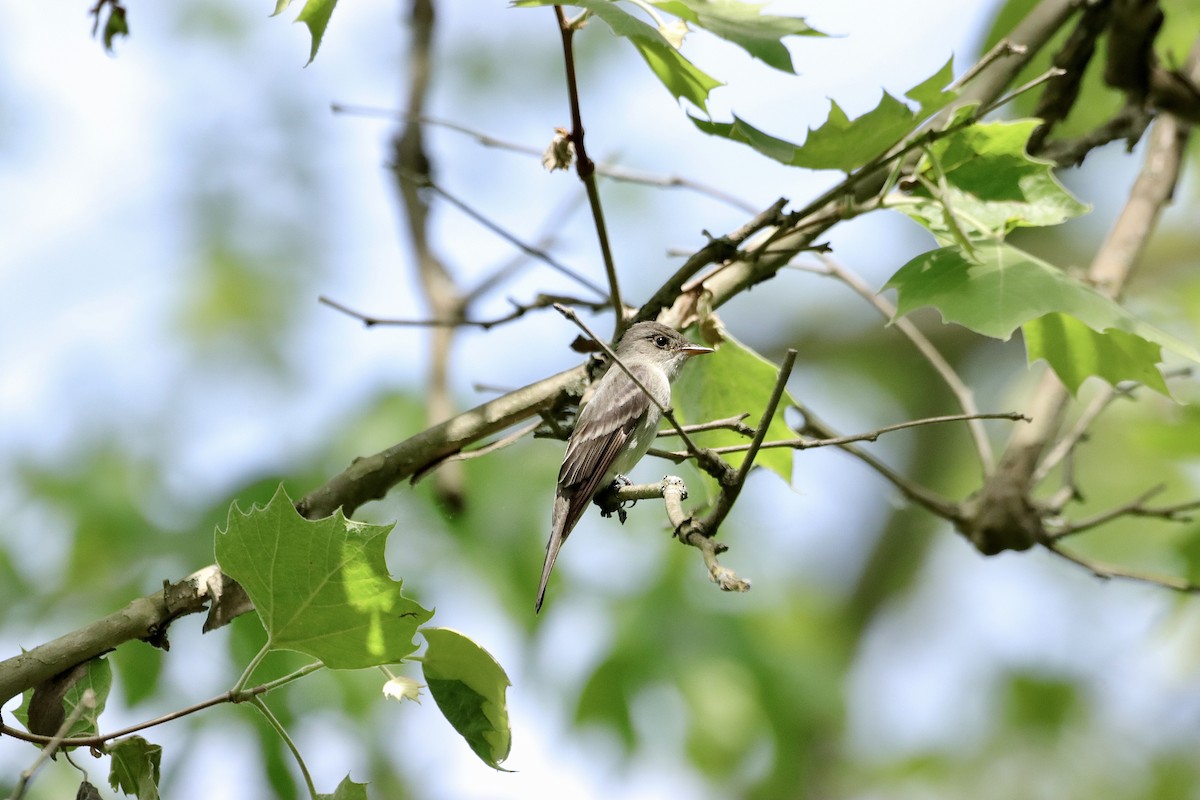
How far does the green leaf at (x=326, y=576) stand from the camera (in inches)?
85.7

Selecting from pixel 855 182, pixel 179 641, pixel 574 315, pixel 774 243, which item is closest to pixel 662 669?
pixel 179 641

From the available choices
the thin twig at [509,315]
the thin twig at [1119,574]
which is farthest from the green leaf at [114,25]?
the thin twig at [1119,574]

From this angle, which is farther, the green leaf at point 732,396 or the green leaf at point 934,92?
the green leaf at point 732,396

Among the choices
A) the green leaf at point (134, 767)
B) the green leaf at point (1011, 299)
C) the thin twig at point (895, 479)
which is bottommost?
the thin twig at point (895, 479)

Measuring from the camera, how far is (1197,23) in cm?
528

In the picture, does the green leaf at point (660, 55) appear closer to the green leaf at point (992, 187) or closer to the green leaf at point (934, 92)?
the green leaf at point (934, 92)

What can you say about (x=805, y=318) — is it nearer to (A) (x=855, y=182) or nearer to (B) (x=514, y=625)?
(B) (x=514, y=625)

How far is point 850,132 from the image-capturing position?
8.57 ft

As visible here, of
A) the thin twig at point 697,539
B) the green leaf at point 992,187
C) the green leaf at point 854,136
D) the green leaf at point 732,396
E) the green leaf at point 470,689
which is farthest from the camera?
the green leaf at point 732,396

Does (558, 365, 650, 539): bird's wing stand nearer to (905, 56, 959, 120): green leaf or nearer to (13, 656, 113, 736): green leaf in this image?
(905, 56, 959, 120): green leaf

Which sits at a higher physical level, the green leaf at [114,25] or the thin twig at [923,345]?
the green leaf at [114,25]

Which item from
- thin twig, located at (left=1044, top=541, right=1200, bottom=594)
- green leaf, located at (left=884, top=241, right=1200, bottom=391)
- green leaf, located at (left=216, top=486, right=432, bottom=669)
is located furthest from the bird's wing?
thin twig, located at (left=1044, top=541, right=1200, bottom=594)

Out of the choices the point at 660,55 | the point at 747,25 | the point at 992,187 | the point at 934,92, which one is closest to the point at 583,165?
the point at 660,55

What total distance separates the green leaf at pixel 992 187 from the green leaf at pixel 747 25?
0.58m
